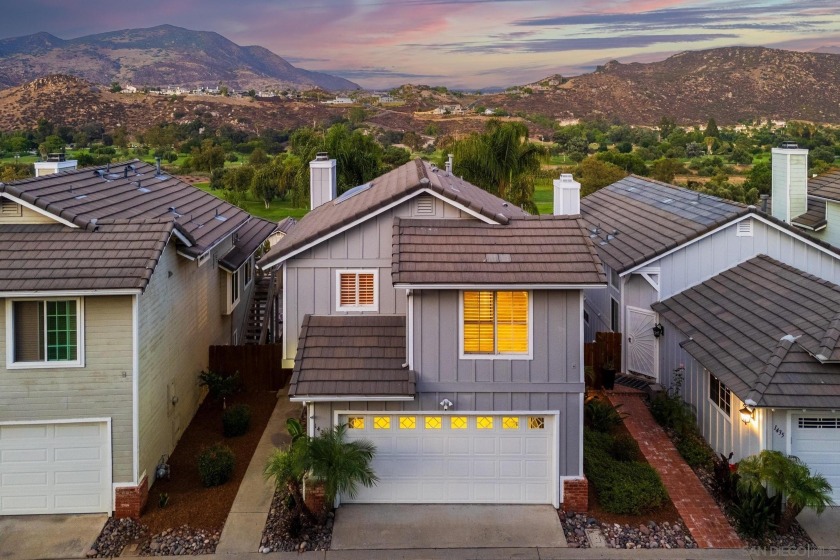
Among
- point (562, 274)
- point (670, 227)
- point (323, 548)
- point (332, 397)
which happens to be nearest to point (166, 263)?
point (332, 397)

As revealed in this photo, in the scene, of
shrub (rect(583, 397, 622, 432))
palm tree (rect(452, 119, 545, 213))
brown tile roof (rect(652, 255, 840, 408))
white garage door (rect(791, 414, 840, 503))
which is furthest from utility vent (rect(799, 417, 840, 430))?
palm tree (rect(452, 119, 545, 213))

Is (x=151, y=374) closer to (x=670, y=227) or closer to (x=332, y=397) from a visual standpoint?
(x=332, y=397)

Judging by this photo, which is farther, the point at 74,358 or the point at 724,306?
the point at 724,306

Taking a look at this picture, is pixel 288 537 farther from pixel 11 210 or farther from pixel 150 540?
pixel 11 210

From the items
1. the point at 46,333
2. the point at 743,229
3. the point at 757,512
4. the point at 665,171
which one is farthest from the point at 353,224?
the point at 665,171

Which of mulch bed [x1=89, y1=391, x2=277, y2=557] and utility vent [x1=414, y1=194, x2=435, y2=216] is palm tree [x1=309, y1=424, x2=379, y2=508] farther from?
utility vent [x1=414, y1=194, x2=435, y2=216]

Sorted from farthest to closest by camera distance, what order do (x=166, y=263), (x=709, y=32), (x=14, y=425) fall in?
1. (x=709, y=32)
2. (x=166, y=263)
3. (x=14, y=425)
